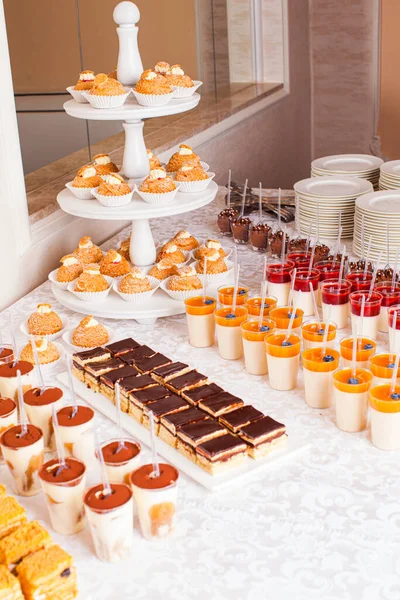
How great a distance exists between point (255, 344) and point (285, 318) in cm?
12

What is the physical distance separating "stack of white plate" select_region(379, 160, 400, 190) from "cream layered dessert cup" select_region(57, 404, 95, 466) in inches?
63.2

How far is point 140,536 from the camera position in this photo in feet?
4.37

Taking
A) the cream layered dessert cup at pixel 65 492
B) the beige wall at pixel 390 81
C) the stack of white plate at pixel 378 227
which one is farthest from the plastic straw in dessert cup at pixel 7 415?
the beige wall at pixel 390 81

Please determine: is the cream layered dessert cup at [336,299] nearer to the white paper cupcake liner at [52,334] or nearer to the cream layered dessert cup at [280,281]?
the cream layered dessert cup at [280,281]

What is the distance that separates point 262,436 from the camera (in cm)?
148

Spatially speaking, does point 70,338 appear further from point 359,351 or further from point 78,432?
point 359,351

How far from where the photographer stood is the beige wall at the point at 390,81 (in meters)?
5.12

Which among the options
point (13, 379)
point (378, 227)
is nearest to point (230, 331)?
point (13, 379)

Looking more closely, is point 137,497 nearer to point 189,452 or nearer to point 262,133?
point 189,452

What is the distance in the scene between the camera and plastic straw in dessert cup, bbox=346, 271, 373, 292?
80.8 inches

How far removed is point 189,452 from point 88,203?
0.95 meters

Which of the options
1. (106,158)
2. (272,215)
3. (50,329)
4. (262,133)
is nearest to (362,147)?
(262,133)

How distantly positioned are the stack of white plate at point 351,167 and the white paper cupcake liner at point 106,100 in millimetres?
1077

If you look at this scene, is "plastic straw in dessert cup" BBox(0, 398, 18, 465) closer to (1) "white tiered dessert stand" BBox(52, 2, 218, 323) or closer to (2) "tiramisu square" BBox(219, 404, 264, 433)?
(2) "tiramisu square" BBox(219, 404, 264, 433)
